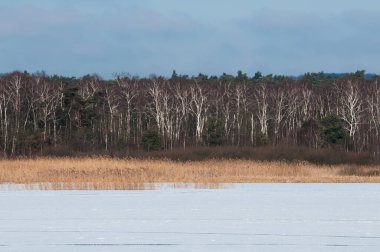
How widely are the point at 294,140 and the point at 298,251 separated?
2080 inches

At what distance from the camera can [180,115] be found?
69812 millimetres

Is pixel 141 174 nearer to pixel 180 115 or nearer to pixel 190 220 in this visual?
pixel 190 220

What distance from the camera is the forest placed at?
193 feet

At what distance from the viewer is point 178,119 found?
2726 inches

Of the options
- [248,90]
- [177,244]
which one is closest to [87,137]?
[248,90]

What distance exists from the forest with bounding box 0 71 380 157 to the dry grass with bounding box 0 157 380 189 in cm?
2118

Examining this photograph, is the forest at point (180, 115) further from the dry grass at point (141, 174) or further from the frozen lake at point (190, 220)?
the frozen lake at point (190, 220)

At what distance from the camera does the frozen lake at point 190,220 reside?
41.2 feet

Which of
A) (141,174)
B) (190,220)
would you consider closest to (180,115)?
(141,174)

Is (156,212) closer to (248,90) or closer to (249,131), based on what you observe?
(249,131)

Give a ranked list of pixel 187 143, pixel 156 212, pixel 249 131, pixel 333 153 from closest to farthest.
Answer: pixel 156 212 → pixel 333 153 → pixel 187 143 → pixel 249 131

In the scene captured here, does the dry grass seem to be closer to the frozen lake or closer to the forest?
the frozen lake

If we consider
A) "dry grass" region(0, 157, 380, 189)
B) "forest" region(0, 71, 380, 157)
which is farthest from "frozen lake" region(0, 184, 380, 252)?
"forest" region(0, 71, 380, 157)

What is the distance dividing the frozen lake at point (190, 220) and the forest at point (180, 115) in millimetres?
30651
